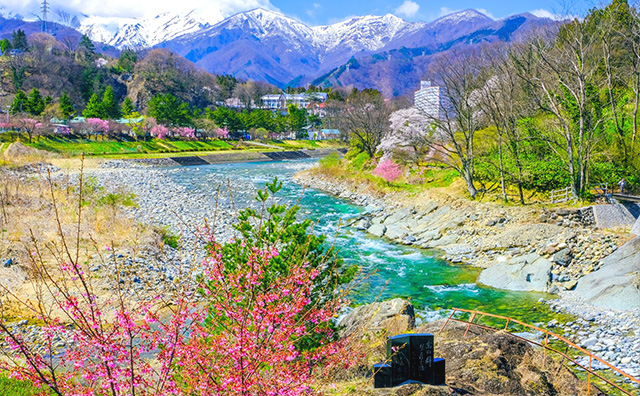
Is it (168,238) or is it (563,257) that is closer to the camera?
(563,257)

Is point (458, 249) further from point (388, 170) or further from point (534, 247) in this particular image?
point (388, 170)

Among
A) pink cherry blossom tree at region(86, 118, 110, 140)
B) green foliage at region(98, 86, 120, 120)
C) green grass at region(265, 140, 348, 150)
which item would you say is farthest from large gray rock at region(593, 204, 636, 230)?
green foliage at region(98, 86, 120, 120)

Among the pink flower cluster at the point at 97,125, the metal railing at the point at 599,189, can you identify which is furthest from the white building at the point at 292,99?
the metal railing at the point at 599,189

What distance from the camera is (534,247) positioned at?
56.0 ft

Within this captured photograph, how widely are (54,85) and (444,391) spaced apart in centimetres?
11863

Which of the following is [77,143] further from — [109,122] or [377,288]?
[377,288]

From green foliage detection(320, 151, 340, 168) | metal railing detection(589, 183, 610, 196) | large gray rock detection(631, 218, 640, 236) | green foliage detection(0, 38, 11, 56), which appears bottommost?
large gray rock detection(631, 218, 640, 236)

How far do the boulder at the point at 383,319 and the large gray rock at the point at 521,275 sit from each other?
6.80 m

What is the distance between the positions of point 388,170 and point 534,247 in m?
20.2

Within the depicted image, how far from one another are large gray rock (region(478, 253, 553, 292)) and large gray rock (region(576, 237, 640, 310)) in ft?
3.56

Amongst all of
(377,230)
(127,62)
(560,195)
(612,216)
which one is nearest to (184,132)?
(127,62)

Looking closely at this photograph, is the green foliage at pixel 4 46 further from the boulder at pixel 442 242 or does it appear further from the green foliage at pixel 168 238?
the boulder at pixel 442 242

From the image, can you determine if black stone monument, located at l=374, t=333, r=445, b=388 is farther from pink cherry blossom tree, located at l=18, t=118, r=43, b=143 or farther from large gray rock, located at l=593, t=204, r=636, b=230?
pink cherry blossom tree, located at l=18, t=118, r=43, b=143

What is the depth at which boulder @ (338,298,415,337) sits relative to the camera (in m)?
8.02
